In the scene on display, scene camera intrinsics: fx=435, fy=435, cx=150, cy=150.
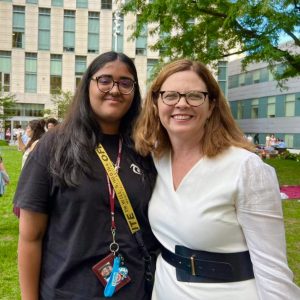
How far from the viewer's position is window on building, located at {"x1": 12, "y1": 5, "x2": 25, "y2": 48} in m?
54.8

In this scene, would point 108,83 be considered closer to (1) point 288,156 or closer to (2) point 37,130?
(2) point 37,130

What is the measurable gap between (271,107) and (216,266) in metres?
50.6

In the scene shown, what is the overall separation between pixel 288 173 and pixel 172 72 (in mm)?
16313

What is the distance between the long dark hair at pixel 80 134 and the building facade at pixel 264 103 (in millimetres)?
43077

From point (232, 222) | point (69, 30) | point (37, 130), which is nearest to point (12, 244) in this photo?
point (37, 130)

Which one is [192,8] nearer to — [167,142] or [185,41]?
[185,41]

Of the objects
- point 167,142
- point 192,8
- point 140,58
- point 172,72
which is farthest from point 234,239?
point 140,58

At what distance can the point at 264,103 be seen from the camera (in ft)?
170

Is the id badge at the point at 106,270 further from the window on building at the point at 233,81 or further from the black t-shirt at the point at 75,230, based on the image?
the window on building at the point at 233,81

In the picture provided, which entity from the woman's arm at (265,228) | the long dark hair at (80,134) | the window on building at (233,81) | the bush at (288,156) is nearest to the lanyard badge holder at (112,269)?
the long dark hair at (80,134)

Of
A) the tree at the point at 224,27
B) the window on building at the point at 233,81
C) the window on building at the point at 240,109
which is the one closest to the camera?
the tree at the point at 224,27

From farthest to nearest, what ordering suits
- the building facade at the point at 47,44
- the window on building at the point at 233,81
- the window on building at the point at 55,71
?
the window on building at the point at 233,81
the window on building at the point at 55,71
the building facade at the point at 47,44

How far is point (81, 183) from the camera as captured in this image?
2115mm

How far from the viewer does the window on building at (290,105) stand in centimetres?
4587
